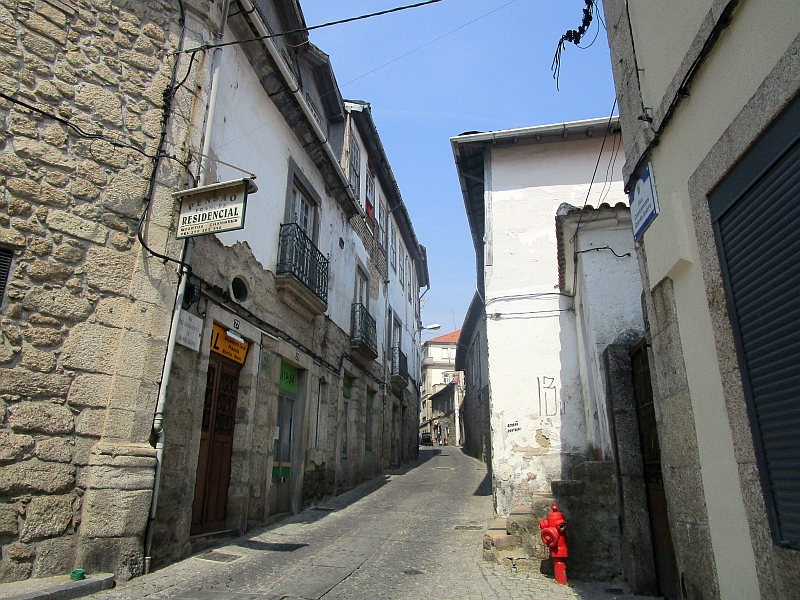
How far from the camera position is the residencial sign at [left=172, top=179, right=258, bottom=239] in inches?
212

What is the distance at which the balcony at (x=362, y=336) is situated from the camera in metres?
12.3

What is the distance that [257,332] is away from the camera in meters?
7.63

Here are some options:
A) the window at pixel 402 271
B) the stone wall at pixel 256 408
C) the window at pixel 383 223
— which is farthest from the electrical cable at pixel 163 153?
the window at pixel 402 271

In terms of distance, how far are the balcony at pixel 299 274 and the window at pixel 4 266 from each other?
152 inches

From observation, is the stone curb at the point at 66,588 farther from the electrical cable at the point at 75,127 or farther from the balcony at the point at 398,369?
the balcony at the point at 398,369

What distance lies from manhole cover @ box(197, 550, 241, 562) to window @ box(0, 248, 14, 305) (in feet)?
10.6

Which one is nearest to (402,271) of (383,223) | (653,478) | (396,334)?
(396,334)

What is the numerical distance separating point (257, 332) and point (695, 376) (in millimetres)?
5695

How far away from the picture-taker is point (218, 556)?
228 inches

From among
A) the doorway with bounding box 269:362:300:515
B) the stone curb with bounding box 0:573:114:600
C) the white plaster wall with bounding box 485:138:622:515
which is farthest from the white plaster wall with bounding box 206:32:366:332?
the stone curb with bounding box 0:573:114:600

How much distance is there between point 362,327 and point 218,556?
7.52 meters

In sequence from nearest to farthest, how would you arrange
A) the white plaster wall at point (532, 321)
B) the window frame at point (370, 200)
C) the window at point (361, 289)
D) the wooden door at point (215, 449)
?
the wooden door at point (215, 449)
the white plaster wall at point (532, 321)
the window at point (361, 289)
the window frame at point (370, 200)

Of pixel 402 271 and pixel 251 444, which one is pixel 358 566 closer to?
pixel 251 444

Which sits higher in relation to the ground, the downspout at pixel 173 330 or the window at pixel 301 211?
the window at pixel 301 211
